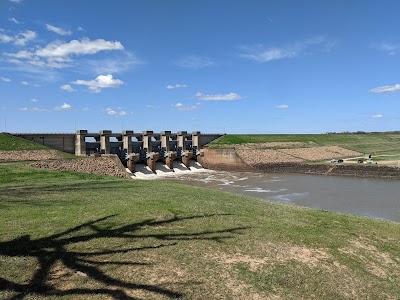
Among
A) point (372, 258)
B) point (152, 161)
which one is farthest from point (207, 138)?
point (372, 258)

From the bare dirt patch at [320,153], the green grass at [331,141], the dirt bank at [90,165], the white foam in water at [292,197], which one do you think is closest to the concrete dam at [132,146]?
the dirt bank at [90,165]

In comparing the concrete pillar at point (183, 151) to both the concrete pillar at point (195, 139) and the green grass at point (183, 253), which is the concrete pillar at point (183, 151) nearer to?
the concrete pillar at point (195, 139)

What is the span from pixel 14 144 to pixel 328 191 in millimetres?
33130

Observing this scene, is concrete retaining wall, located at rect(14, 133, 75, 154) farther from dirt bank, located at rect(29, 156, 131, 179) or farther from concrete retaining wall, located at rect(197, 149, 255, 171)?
concrete retaining wall, located at rect(197, 149, 255, 171)

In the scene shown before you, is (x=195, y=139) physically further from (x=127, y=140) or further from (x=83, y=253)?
(x=83, y=253)

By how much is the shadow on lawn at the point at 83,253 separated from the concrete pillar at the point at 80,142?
Result: 1476 inches

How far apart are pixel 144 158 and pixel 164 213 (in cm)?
3988

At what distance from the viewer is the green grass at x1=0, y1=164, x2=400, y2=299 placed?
19.7ft

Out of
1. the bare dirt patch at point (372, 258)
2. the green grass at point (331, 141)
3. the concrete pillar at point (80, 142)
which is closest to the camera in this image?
the bare dirt patch at point (372, 258)

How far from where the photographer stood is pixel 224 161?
184ft

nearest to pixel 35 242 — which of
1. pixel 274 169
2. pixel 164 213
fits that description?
pixel 164 213

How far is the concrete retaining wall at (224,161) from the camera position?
2174 inches

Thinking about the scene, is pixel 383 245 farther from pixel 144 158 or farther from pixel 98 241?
pixel 144 158

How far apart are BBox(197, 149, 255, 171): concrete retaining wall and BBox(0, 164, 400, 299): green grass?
42.9 metres
